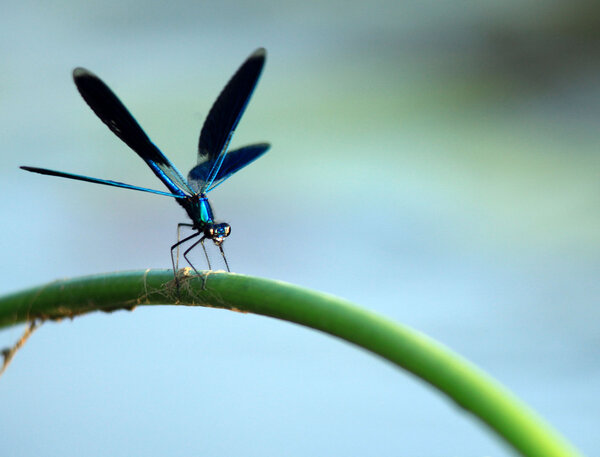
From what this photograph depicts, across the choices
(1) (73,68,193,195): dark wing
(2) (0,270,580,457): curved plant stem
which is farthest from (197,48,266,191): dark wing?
(2) (0,270,580,457): curved plant stem

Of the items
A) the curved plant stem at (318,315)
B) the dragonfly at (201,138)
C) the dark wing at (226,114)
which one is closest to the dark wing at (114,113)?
the dragonfly at (201,138)

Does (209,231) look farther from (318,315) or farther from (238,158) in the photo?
(318,315)

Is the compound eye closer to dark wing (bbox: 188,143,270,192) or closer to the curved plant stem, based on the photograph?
dark wing (bbox: 188,143,270,192)

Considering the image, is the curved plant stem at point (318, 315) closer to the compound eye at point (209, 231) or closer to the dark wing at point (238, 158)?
the compound eye at point (209, 231)

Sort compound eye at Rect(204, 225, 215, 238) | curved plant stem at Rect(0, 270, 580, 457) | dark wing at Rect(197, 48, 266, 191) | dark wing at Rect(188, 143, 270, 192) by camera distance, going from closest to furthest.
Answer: curved plant stem at Rect(0, 270, 580, 457) < dark wing at Rect(197, 48, 266, 191) < compound eye at Rect(204, 225, 215, 238) < dark wing at Rect(188, 143, 270, 192)

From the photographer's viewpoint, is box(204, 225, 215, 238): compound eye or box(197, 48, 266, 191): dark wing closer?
box(197, 48, 266, 191): dark wing

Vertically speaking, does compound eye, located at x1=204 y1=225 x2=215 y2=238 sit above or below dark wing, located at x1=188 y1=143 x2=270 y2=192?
below

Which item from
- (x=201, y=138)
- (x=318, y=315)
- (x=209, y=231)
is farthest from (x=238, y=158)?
(x=318, y=315)
